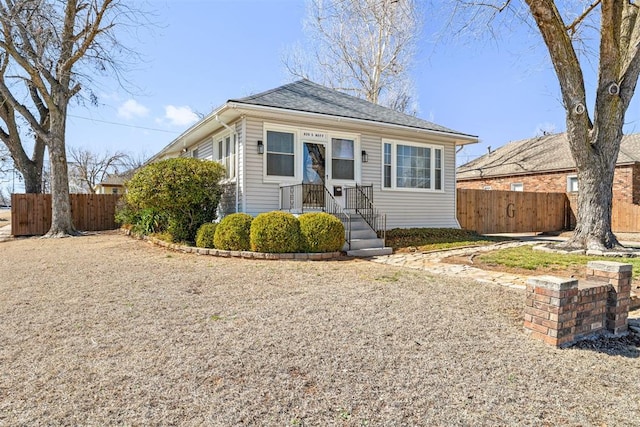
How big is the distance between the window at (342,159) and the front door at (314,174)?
0.30 metres

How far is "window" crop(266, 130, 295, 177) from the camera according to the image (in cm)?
954

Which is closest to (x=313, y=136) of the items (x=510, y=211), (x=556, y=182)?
(x=510, y=211)

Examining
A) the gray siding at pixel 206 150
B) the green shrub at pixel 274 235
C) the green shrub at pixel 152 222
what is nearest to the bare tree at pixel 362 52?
the gray siding at pixel 206 150

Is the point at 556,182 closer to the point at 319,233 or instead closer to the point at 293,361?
the point at 319,233

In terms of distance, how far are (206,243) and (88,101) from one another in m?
11.6

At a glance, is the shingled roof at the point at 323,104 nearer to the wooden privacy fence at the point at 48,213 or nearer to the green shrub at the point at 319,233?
the green shrub at the point at 319,233

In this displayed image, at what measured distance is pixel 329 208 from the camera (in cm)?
992

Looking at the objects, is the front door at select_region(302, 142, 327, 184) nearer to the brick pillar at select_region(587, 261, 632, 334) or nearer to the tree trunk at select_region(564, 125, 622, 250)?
the tree trunk at select_region(564, 125, 622, 250)

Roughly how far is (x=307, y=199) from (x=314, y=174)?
843 millimetres

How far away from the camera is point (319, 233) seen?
7504 mm

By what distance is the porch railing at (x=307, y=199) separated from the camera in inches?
377

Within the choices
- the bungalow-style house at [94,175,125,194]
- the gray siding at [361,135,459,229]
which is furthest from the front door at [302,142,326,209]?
the bungalow-style house at [94,175,125,194]

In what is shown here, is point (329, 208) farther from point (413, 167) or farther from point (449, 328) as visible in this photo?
point (449, 328)

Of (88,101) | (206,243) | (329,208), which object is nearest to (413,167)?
(329,208)
